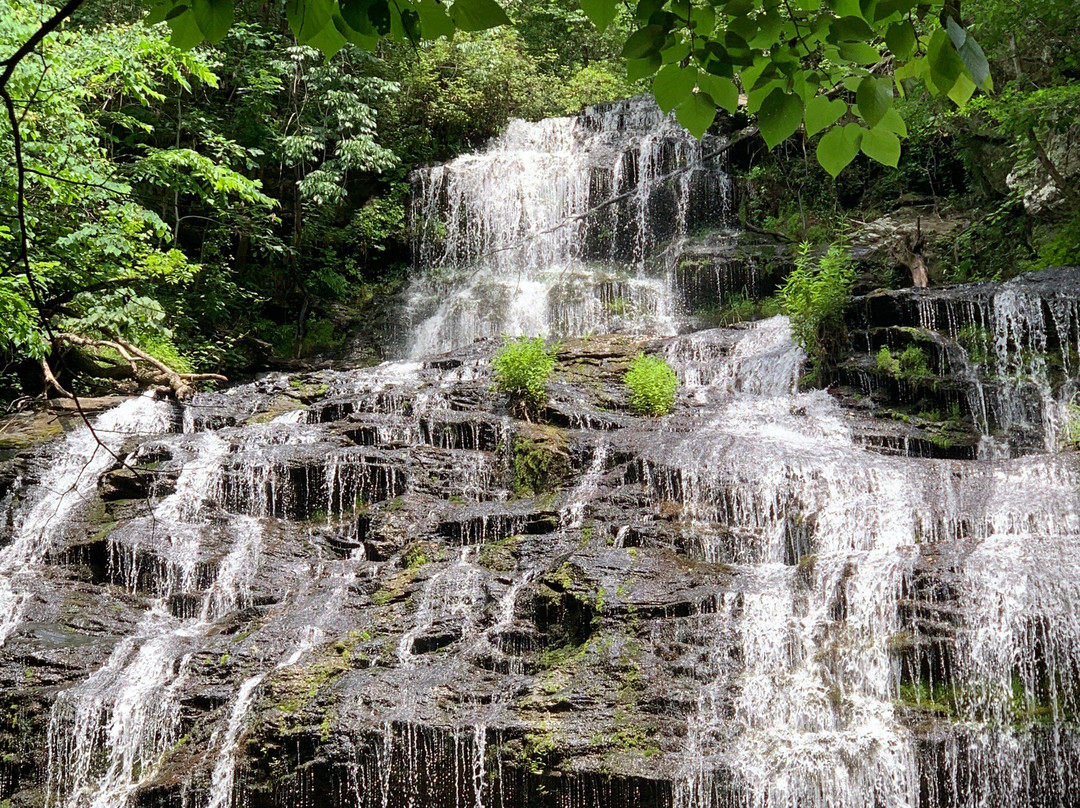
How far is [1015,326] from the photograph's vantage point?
11695 mm

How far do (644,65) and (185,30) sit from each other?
3.72ft

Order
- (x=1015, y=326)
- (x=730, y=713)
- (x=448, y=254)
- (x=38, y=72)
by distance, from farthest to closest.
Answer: (x=448, y=254) < (x=1015, y=326) < (x=38, y=72) < (x=730, y=713)

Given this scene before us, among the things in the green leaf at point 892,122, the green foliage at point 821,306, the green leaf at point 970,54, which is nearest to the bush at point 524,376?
the green foliage at point 821,306

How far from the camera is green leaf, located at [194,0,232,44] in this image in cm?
199

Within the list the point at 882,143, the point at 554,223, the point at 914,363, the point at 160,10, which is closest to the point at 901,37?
the point at 882,143

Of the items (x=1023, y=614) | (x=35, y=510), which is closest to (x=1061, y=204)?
(x=1023, y=614)

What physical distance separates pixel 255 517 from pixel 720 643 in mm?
5648

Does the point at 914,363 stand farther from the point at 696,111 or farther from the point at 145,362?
the point at 145,362

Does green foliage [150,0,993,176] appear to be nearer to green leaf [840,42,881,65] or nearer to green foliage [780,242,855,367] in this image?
green leaf [840,42,881,65]

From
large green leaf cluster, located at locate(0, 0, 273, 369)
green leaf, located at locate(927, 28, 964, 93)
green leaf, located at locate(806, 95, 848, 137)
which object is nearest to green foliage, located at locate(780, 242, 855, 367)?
large green leaf cluster, located at locate(0, 0, 273, 369)

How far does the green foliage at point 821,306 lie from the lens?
12.5m

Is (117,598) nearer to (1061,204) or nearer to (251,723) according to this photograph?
(251,723)

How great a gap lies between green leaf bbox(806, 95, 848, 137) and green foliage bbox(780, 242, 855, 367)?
10.6m

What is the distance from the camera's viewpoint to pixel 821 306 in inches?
495
